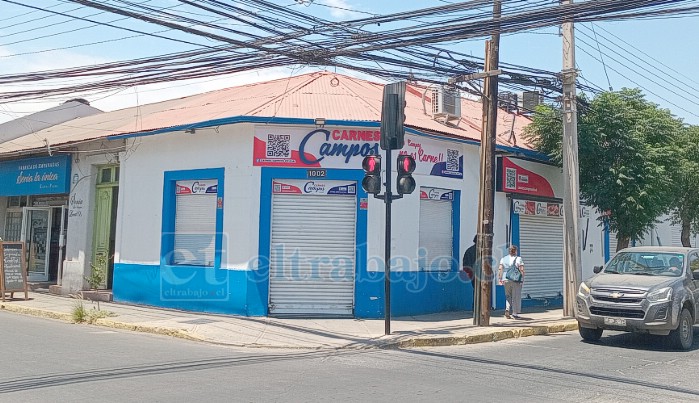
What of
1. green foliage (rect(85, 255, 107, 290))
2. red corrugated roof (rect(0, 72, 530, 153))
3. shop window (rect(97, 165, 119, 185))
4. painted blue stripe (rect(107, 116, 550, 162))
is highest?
red corrugated roof (rect(0, 72, 530, 153))

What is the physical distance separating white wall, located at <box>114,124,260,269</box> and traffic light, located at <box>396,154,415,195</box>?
12.1ft

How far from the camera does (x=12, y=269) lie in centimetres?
1719

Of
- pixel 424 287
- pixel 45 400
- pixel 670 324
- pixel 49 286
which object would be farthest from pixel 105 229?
pixel 670 324

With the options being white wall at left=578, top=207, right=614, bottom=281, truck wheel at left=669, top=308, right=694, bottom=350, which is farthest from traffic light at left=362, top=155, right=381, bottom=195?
white wall at left=578, top=207, right=614, bottom=281

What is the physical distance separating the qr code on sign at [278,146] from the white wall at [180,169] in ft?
1.38

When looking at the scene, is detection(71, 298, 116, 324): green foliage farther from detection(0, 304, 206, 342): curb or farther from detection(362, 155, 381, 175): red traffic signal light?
detection(362, 155, 381, 175): red traffic signal light

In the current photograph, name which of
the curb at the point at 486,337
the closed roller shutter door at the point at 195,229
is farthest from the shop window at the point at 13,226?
the curb at the point at 486,337

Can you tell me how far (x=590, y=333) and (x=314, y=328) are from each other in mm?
5255

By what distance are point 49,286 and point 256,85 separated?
8495 millimetres

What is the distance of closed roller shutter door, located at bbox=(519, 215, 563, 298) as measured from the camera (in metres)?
18.7

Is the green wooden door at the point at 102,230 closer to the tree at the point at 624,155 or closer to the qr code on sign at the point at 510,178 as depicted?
the qr code on sign at the point at 510,178

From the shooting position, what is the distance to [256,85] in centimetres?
1894

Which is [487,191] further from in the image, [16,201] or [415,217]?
[16,201]

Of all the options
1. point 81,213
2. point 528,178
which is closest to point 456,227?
point 528,178
